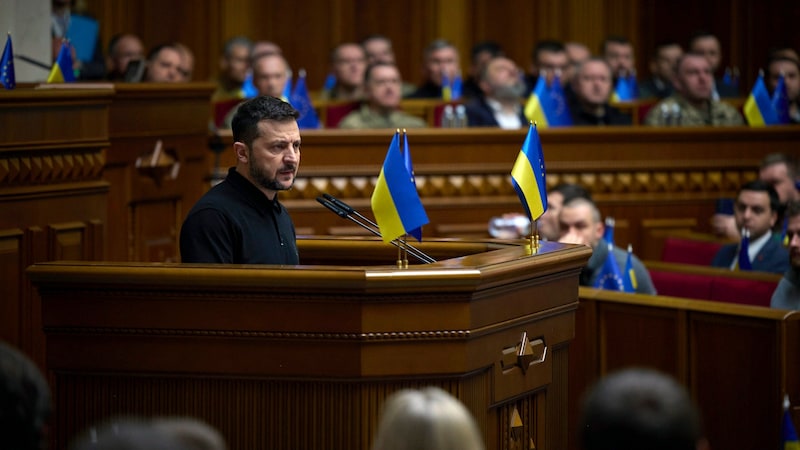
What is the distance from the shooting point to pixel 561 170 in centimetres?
925

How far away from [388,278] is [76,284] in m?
0.93

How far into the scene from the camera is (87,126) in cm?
623

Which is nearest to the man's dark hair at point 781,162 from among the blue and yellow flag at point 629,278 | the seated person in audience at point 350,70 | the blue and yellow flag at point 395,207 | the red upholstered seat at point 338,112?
the blue and yellow flag at point 629,278

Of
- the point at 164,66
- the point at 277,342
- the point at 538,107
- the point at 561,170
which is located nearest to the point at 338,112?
the point at 538,107

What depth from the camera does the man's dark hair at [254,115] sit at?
471cm

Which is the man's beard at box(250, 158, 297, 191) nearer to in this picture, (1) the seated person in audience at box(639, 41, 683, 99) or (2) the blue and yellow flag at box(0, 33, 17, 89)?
(2) the blue and yellow flag at box(0, 33, 17, 89)

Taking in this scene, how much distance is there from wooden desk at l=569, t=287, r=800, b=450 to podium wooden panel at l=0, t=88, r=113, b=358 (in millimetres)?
2293

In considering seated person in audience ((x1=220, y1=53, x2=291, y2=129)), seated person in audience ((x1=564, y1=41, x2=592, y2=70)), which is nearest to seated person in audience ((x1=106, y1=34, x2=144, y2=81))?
seated person in audience ((x1=220, y1=53, x2=291, y2=129))

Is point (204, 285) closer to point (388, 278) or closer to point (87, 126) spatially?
point (388, 278)

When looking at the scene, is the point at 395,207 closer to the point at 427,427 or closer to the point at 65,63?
the point at 427,427

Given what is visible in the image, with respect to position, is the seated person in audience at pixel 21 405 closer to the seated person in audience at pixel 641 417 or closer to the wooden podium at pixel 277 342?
the seated person in audience at pixel 641 417

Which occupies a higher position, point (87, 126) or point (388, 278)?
point (87, 126)

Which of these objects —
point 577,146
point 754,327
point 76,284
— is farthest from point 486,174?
point 76,284

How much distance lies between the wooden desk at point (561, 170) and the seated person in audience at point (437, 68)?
2982mm
